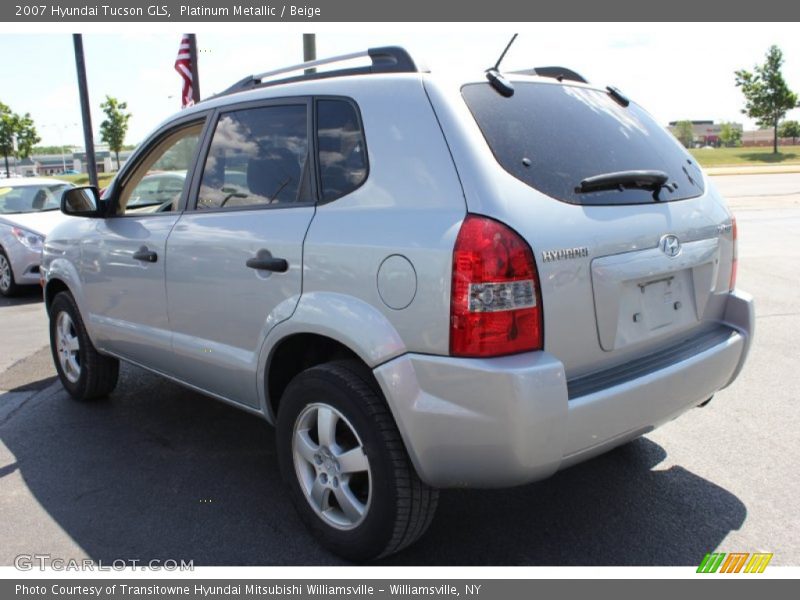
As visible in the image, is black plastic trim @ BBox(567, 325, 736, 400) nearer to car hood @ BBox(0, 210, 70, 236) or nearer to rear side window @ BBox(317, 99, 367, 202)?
rear side window @ BBox(317, 99, 367, 202)

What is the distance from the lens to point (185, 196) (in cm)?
380

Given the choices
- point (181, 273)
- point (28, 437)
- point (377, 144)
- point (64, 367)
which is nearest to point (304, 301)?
point (377, 144)

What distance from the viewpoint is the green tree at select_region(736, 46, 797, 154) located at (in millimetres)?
51031

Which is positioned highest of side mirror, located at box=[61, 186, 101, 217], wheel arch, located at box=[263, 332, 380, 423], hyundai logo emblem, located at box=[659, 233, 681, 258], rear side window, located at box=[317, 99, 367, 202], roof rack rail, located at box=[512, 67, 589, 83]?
roof rack rail, located at box=[512, 67, 589, 83]

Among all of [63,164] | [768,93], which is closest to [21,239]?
[768,93]

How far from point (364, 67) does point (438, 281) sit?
1.23m

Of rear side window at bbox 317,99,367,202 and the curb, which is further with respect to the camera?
the curb

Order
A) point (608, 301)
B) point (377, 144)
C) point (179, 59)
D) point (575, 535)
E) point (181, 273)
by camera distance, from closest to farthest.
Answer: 1. point (608, 301)
2. point (377, 144)
3. point (575, 535)
4. point (181, 273)
5. point (179, 59)

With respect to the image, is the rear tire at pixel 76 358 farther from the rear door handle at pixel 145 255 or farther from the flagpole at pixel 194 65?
the flagpole at pixel 194 65

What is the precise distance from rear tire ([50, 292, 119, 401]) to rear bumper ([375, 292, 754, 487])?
3091mm

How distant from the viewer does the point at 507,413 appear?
2.38 meters

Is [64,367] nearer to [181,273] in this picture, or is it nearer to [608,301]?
[181,273]

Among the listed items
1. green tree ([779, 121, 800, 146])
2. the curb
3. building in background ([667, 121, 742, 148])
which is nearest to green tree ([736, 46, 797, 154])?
the curb

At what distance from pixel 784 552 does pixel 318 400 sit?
1.94 meters
